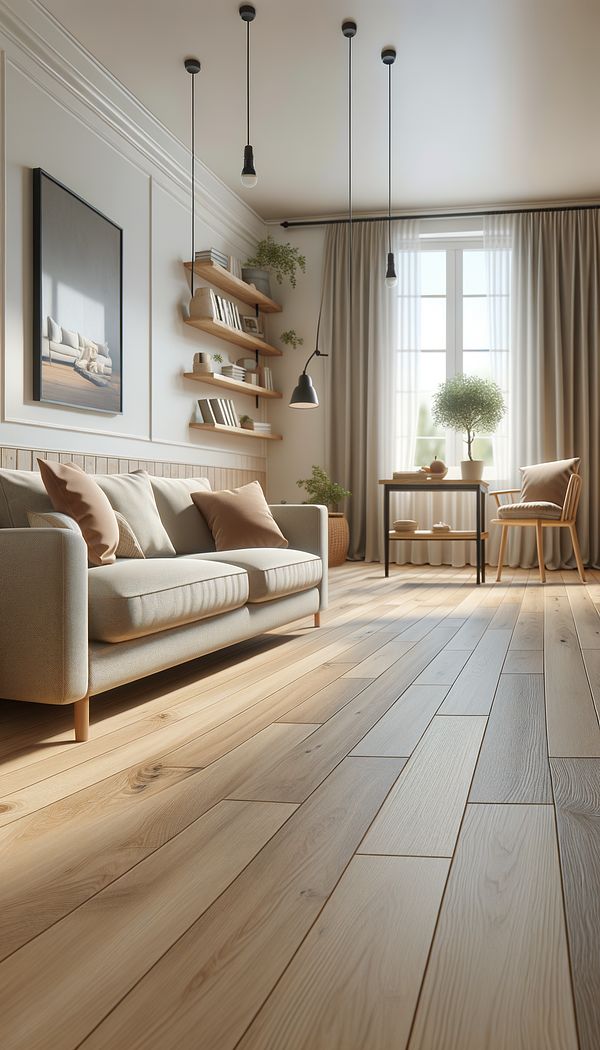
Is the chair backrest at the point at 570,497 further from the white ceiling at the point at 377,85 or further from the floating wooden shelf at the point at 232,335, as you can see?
the floating wooden shelf at the point at 232,335

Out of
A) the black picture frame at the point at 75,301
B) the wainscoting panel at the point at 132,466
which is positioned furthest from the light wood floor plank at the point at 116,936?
the black picture frame at the point at 75,301

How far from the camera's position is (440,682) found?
2.58 metres

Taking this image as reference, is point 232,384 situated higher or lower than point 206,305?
lower

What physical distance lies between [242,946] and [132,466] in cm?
417

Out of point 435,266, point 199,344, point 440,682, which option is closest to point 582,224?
point 435,266

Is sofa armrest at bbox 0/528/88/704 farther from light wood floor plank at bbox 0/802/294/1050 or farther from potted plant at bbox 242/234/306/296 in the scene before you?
potted plant at bbox 242/234/306/296

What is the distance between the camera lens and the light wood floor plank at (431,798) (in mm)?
1328

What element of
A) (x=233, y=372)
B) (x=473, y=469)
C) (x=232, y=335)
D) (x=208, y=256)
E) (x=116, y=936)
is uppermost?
(x=208, y=256)

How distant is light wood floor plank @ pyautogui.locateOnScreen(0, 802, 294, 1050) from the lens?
886 millimetres

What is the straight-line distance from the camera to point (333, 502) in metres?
7.15

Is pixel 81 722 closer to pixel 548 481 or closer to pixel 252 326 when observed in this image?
pixel 548 481

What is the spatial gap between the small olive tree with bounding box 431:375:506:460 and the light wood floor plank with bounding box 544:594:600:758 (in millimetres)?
3161

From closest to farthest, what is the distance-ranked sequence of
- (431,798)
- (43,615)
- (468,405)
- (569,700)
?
(431,798), (43,615), (569,700), (468,405)

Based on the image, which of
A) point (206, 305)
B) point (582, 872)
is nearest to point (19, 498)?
point (582, 872)
